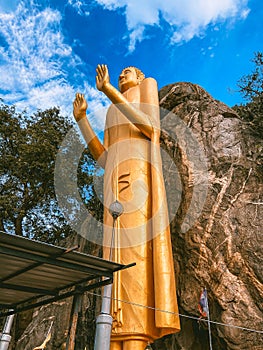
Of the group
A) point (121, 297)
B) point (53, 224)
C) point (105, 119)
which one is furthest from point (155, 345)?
point (53, 224)

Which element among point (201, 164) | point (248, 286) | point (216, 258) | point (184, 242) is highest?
point (201, 164)

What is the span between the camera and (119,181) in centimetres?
582

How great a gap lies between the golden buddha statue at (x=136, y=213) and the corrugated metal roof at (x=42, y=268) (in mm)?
1113

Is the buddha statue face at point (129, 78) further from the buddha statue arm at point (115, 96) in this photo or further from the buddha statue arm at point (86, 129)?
the buddha statue arm at point (115, 96)

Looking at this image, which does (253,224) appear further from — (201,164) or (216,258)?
(201,164)

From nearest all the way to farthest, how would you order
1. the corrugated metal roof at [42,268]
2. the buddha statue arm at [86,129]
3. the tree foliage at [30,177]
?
the corrugated metal roof at [42,268] → the buddha statue arm at [86,129] → the tree foliage at [30,177]

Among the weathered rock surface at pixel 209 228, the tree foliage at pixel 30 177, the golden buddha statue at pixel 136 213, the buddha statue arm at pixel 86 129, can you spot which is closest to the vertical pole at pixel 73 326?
the golden buddha statue at pixel 136 213

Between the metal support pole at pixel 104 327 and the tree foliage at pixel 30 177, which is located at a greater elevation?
the tree foliage at pixel 30 177

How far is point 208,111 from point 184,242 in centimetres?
316

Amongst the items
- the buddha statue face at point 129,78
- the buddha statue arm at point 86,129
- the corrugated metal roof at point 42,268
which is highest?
the buddha statue face at point 129,78

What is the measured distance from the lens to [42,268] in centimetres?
329

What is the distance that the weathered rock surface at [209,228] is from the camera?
19.0ft

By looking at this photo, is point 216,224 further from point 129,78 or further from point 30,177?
point 30,177

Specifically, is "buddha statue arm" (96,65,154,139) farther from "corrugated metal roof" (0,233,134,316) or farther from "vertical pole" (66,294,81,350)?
"vertical pole" (66,294,81,350)
